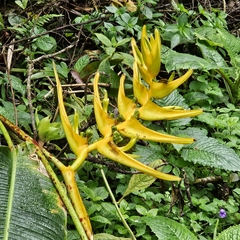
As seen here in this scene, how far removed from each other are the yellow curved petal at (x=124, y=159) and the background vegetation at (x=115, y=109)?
0.06 metres

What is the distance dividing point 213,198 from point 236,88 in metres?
0.77

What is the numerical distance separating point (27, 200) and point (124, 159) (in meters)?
0.23

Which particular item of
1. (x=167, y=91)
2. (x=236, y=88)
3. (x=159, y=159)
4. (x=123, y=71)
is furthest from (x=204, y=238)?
(x=236, y=88)

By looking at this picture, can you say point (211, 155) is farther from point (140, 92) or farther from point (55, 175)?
point (55, 175)

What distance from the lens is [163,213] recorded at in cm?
144

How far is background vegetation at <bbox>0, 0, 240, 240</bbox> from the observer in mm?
1299

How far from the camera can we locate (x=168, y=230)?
4.00 feet

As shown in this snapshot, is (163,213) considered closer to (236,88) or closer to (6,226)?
(6,226)

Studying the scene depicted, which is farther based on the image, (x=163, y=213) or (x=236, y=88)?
(x=236, y=88)

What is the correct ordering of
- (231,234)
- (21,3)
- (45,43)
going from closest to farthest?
1. (231,234)
2. (45,43)
3. (21,3)

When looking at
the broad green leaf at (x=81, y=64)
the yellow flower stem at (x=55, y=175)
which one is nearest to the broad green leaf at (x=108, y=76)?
the broad green leaf at (x=81, y=64)

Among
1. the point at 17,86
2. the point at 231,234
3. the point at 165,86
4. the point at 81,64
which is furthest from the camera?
the point at 81,64

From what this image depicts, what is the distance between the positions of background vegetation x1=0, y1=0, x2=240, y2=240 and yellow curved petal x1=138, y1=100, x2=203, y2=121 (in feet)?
0.25

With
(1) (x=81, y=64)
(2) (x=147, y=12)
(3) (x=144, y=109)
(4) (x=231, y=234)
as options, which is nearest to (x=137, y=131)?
(3) (x=144, y=109)
